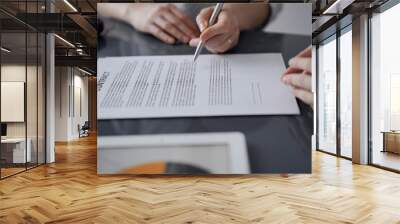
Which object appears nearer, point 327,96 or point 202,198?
point 202,198

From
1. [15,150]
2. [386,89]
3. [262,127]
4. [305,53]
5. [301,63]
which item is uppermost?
[305,53]

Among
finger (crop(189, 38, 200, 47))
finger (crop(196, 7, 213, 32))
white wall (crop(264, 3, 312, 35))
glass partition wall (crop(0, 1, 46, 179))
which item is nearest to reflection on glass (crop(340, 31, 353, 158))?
white wall (crop(264, 3, 312, 35))

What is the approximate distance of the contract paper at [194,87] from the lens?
6.09 m

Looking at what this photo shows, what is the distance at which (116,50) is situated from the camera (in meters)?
6.19

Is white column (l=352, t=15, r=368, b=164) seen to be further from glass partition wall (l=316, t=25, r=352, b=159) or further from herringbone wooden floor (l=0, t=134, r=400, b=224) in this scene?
herringbone wooden floor (l=0, t=134, r=400, b=224)

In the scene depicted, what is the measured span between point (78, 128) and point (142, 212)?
1369cm

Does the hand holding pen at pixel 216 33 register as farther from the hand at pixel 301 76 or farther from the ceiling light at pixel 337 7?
the ceiling light at pixel 337 7

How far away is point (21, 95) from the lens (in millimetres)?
6719

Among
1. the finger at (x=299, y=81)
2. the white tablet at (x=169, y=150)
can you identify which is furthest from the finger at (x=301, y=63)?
the white tablet at (x=169, y=150)

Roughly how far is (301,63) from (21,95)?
4815 mm

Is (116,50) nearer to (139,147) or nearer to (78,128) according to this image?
(139,147)

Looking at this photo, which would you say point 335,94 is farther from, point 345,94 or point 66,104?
point 66,104

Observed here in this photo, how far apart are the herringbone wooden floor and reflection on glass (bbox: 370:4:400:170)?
59 centimetres

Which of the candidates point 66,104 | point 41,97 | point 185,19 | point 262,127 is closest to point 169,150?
point 262,127
